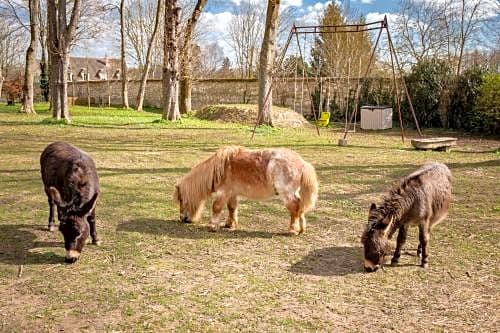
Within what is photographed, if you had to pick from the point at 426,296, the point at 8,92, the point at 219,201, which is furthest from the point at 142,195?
the point at 8,92

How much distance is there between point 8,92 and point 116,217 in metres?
47.3

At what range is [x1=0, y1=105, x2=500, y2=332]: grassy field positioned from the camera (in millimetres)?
3789

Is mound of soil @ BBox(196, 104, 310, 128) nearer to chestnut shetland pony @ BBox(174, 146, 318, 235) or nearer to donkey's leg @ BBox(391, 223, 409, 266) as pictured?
chestnut shetland pony @ BBox(174, 146, 318, 235)

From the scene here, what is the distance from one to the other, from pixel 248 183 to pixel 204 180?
596mm

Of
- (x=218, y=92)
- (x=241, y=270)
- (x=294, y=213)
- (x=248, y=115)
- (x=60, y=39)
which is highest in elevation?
(x=60, y=39)

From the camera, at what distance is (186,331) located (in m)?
3.56

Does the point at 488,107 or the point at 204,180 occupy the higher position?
the point at 488,107

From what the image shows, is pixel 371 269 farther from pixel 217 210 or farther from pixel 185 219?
pixel 185 219

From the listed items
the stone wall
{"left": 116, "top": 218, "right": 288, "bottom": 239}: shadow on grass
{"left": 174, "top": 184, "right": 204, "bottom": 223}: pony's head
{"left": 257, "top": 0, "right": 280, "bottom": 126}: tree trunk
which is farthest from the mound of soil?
{"left": 116, "top": 218, "right": 288, "bottom": 239}: shadow on grass

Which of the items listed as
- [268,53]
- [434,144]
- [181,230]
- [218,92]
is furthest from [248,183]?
[218,92]

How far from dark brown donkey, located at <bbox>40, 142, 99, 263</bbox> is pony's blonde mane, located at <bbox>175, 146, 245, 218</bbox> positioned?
1278 mm

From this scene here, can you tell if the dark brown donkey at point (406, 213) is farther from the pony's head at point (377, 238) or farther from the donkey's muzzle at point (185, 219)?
the donkey's muzzle at point (185, 219)

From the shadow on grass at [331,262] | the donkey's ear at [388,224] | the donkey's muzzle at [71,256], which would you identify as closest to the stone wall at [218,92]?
the shadow on grass at [331,262]

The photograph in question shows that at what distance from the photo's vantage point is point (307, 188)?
5949 mm
